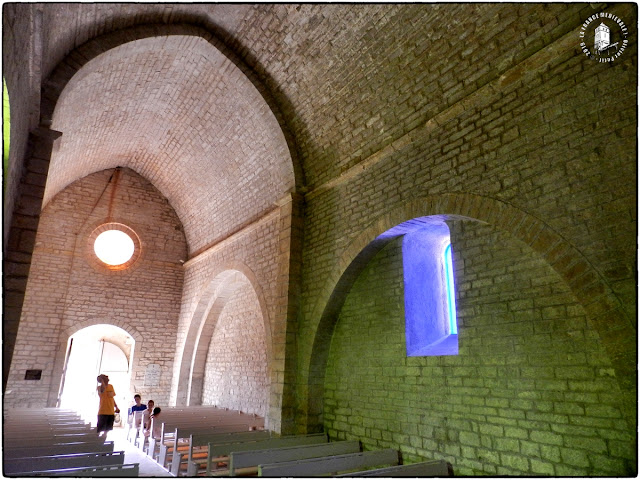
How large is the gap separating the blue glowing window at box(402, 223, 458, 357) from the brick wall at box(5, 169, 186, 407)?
9286 millimetres

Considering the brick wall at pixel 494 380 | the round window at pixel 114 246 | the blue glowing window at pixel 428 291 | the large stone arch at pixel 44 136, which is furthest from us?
the round window at pixel 114 246

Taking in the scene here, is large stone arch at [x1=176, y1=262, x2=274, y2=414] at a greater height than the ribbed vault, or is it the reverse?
the ribbed vault

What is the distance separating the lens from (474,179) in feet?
17.9

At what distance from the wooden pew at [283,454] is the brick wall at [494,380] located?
68 cm

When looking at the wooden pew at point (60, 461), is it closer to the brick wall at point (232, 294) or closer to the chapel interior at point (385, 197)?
the chapel interior at point (385, 197)

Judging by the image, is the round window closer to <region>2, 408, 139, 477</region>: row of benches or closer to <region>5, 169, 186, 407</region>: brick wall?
<region>5, 169, 186, 407</region>: brick wall

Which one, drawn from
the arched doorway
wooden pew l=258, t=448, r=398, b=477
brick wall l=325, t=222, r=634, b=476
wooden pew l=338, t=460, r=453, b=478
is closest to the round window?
the arched doorway

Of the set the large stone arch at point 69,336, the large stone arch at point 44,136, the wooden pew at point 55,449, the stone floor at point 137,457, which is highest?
the large stone arch at point 44,136

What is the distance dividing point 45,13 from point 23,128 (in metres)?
1.28

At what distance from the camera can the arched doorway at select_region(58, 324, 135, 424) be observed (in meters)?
A: 14.6

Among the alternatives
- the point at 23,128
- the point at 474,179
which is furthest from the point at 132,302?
the point at 474,179

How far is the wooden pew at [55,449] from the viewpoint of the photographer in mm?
5145

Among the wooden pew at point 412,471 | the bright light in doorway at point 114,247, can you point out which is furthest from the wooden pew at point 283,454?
the bright light in doorway at point 114,247

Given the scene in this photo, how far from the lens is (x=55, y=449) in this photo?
518 cm
